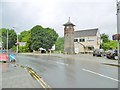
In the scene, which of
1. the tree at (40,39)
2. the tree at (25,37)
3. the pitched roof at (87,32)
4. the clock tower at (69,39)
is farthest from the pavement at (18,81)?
the pitched roof at (87,32)

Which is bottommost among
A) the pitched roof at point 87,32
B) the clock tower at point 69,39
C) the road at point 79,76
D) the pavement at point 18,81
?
the road at point 79,76

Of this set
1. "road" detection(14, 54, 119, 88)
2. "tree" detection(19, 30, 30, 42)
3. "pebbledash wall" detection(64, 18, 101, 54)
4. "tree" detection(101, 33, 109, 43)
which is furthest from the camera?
"tree" detection(101, 33, 109, 43)

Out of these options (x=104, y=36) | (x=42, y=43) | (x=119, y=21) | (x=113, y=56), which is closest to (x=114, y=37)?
(x=119, y=21)

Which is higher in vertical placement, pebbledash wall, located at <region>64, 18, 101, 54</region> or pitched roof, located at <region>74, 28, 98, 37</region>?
pitched roof, located at <region>74, 28, 98, 37</region>

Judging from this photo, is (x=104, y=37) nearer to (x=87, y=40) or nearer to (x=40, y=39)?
(x=87, y=40)

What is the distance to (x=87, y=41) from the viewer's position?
8400 cm

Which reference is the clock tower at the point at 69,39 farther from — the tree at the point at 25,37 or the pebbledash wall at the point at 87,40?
the tree at the point at 25,37

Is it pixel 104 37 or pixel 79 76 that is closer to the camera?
pixel 79 76

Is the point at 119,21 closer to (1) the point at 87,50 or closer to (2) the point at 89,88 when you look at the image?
(2) the point at 89,88

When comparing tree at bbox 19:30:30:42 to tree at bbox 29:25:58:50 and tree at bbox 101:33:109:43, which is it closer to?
tree at bbox 29:25:58:50

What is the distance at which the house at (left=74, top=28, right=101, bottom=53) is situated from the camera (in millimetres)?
80812

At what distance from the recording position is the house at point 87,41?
265 ft

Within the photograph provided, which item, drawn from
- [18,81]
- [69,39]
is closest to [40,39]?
[69,39]

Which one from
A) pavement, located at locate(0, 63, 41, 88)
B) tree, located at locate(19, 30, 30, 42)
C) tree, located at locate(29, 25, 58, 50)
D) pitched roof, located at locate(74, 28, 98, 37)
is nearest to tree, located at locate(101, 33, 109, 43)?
pitched roof, located at locate(74, 28, 98, 37)
